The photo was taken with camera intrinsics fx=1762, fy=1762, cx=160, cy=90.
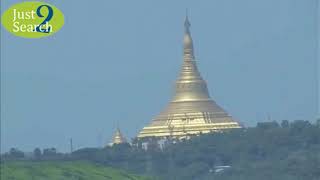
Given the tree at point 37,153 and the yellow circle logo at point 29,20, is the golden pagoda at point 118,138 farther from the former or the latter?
the yellow circle logo at point 29,20

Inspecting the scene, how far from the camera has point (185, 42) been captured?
85.4 ft

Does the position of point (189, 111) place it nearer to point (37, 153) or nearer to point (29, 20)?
point (37, 153)

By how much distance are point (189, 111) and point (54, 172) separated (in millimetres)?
17470

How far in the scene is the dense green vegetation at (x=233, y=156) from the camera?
16.1 m

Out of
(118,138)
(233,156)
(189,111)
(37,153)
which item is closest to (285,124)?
(233,156)

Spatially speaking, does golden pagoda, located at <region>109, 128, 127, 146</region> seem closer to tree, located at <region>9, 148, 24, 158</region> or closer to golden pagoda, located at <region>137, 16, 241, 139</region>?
golden pagoda, located at <region>137, 16, 241, 139</region>

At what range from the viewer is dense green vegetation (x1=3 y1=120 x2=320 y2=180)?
52.8 feet

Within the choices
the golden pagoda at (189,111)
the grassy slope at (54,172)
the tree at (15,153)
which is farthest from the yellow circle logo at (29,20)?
the golden pagoda at (189,111)

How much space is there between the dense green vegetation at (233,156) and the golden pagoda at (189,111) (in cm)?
471

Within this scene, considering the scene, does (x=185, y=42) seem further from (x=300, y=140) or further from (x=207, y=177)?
(x=207, y=177)

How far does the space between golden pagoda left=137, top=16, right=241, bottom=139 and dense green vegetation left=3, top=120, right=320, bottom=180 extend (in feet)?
15.5

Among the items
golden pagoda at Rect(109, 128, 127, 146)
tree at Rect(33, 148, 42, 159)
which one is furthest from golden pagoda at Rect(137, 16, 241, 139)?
tree at Rect(33, 148, 42, 159)

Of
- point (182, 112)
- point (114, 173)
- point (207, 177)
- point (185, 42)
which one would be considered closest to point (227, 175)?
point (207, 177)

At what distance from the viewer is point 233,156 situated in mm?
19031
